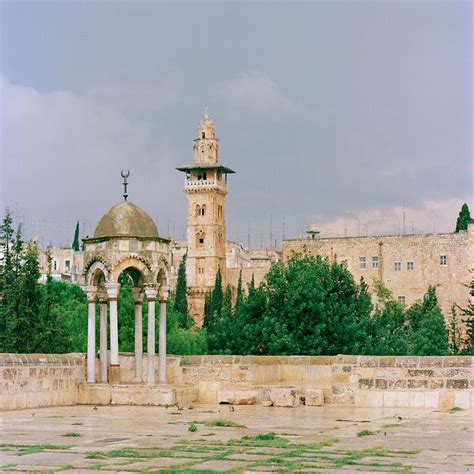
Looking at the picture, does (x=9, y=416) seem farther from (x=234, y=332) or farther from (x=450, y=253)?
(x=450, y=253)

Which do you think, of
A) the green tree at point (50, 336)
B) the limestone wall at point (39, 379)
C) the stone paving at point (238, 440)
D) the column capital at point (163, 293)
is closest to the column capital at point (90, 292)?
the limestone wall at point (39, 379)

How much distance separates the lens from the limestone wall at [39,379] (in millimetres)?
13688

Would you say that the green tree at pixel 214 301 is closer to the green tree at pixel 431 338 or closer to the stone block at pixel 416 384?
the green tree at pixel 431 338

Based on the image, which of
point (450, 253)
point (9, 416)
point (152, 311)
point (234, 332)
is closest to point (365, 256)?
point (450, 253)

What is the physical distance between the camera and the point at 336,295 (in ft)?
108

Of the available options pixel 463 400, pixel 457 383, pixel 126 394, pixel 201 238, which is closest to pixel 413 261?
pixel 201 238

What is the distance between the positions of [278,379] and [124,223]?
3.64m

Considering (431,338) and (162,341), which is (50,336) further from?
(431,338)

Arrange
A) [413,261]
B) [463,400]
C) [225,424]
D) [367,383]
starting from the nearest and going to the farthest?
[225,424]
[463,400]
[367,383]
[413,261]

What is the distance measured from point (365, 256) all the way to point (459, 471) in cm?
6991

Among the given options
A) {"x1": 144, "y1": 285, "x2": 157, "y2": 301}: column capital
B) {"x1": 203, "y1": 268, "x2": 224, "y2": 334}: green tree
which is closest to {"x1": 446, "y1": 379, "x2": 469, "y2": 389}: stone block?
{"x1": 144, "y1": 285, "x2": 157, "y2": 301}: column capital

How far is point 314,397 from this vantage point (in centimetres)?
1466

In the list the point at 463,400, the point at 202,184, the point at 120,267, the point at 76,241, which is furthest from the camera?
the point at 76,241

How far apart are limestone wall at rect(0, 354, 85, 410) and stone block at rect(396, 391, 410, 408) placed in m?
4.95
